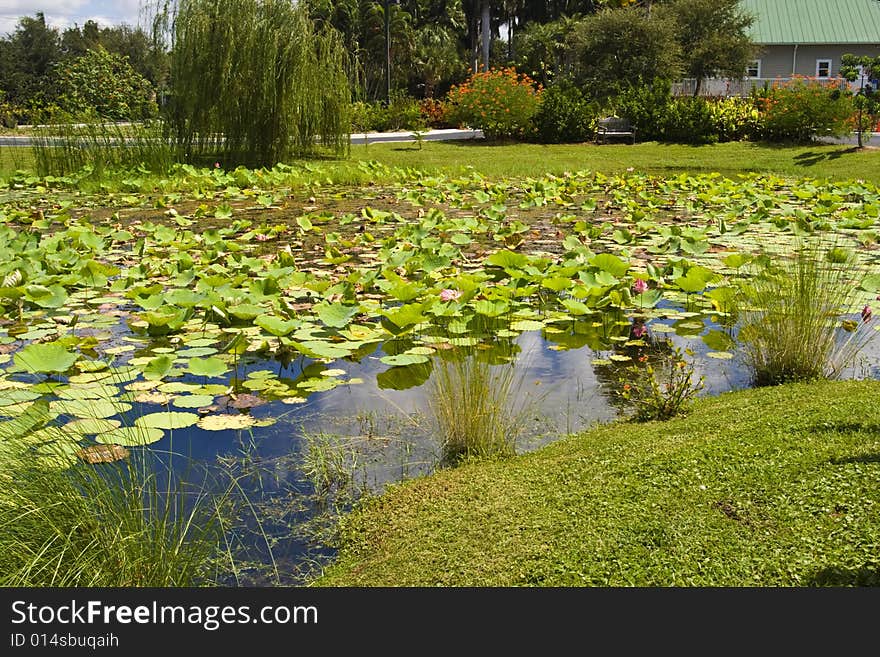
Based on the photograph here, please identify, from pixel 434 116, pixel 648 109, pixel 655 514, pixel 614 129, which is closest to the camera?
pixel 655 514

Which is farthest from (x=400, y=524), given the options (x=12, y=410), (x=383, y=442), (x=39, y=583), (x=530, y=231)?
(x=530, y=231)

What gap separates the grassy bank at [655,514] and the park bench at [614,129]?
18621mm

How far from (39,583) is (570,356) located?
2.93 m

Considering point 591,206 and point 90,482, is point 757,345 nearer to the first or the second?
point 90,482

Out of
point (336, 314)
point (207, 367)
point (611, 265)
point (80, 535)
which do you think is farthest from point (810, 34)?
point (80, 535)

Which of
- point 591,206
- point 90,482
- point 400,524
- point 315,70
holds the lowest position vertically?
point 400,524

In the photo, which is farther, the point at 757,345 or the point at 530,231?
the point at 530,231

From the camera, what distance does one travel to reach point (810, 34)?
3194cm

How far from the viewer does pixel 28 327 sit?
464 cm

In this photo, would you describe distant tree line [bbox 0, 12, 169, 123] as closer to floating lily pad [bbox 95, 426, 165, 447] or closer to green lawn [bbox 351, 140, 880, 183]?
green lawn [bbox 351, 140, 880, 183]

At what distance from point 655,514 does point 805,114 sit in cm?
1836

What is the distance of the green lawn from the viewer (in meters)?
14.2

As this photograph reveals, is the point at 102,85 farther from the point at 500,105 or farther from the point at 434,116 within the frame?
the point at 500,105

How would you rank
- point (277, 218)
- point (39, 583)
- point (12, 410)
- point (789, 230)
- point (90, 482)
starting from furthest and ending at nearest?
point (277, 218) → point (789, 230) → point (12, 410) → point (90, 482) → point (39, 583)
